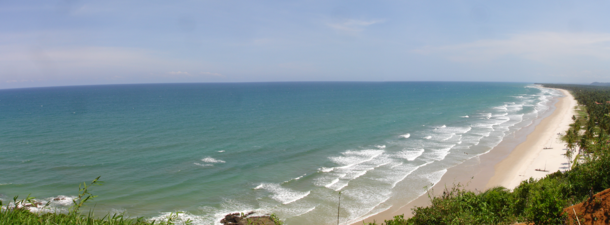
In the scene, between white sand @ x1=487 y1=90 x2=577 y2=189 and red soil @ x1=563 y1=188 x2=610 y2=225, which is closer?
red soil @ x1=563 y1=188 x2=610 y2=225

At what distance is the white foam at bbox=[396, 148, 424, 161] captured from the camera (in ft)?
112

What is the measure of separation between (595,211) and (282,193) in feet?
60.9

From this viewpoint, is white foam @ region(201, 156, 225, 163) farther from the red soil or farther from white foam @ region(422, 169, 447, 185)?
the red soil

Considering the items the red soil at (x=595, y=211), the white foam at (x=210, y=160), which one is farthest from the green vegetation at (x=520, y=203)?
the white foam at (x=210, y=160)

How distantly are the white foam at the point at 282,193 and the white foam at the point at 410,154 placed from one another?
14696 mm

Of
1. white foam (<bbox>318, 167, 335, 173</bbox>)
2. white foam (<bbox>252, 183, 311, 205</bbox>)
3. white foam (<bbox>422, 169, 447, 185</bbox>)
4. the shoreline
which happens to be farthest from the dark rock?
white foam (<bbox>422, 169, 447, 185</bbox>)

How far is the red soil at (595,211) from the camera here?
10070 mm

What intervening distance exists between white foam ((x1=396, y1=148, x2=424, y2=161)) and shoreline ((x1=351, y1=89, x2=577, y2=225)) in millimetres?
4455

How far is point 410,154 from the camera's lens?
35281mm

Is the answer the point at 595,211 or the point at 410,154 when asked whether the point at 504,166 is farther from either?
the point at 595,211

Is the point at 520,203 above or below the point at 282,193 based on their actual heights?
above

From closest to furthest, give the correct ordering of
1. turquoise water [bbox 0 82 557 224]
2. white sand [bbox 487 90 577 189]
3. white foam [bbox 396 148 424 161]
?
turquoise water [bbox 0 82 557 224], white sand [bbox 487 90 577 189], white foam [bbox 396 148 424 161]

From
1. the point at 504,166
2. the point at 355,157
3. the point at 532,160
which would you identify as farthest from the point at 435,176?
the point at 532,160

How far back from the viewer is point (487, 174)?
2978 cm
